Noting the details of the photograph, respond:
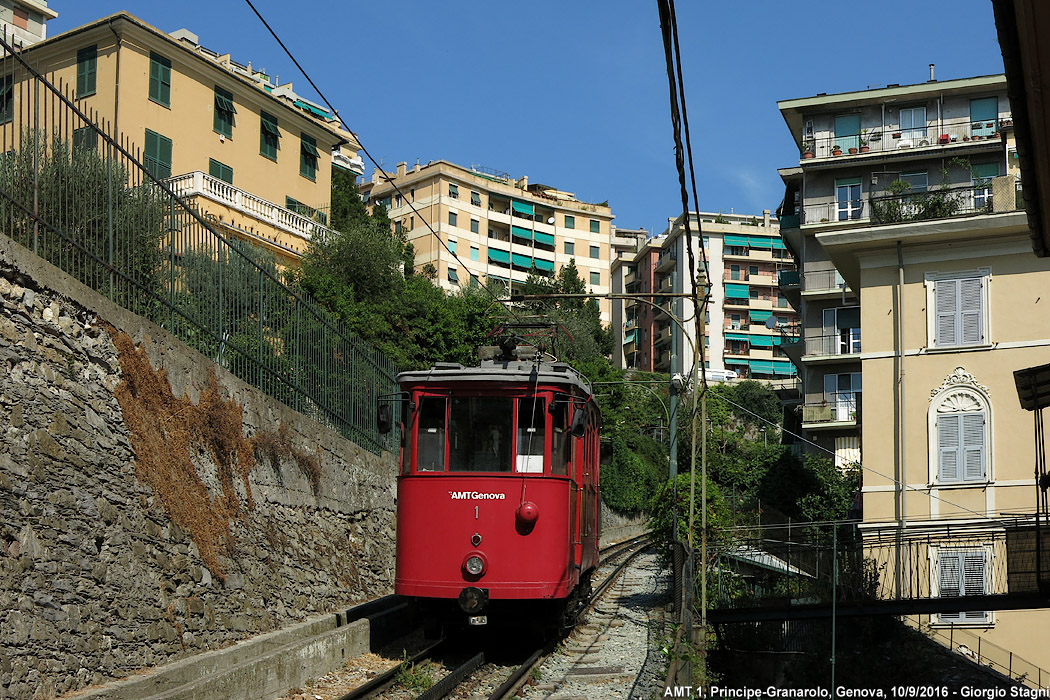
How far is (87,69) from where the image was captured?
3541 centimetres

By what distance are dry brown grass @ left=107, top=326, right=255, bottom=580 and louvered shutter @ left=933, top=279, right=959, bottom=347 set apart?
16.0 m

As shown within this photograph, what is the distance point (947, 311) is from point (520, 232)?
60.9 metres

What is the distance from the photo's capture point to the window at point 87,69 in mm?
35125

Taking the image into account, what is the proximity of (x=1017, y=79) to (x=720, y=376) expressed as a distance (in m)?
77.2

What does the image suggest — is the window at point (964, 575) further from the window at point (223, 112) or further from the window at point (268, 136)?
the window at point (268, 136)

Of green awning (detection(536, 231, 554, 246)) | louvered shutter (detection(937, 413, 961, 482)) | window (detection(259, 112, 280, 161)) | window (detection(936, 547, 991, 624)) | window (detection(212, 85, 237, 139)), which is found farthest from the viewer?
green awning (detection(536, 231, 554, 246))

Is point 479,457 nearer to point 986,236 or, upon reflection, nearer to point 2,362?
point 2,362

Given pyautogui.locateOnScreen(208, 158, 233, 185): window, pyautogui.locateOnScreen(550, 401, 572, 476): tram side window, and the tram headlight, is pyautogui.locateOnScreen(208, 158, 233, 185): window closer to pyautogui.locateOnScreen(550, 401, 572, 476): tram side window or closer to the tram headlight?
pyautogui.locateOnScreen(550, 401, 572, 476): tram side window

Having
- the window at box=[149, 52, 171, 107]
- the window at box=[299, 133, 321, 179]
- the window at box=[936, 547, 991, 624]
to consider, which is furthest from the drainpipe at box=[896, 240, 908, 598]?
the window at box=[299, 133, 321, 179]

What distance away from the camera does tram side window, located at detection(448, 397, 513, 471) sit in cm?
1183

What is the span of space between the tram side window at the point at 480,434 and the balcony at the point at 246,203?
59.8ft

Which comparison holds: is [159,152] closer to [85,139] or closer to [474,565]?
[85,139]

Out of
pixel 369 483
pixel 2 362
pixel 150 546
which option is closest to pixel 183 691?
pixel 150 546

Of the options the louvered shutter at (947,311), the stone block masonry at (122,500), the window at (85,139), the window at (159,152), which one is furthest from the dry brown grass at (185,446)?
the window at (159,152)
